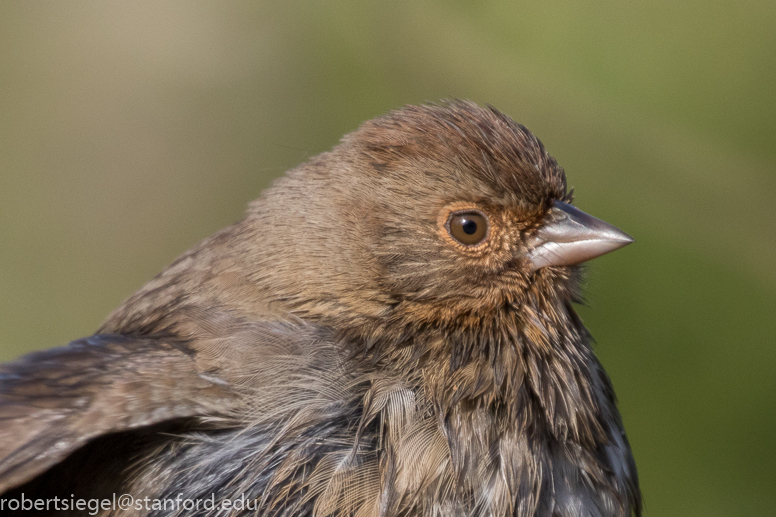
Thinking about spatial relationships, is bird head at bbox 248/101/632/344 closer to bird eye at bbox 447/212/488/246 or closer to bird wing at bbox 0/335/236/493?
bird eye at bbox 447/212/488/246

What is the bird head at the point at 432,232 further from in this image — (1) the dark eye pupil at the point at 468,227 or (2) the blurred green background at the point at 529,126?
(2) the blurred green background at the point at 529,126

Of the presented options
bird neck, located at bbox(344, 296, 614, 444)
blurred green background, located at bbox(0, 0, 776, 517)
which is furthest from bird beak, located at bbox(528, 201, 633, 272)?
blurred green background, located at bbox(0, 0, 776, 517)

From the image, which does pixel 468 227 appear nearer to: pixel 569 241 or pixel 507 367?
pixel 569 241

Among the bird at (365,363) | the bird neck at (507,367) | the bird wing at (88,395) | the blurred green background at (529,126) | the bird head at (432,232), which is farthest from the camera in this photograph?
the blurred green background at (529,126)

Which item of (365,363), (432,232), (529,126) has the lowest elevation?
(365,363)

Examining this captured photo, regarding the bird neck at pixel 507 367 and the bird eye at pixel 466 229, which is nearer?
the bird neck at pixel 507 367

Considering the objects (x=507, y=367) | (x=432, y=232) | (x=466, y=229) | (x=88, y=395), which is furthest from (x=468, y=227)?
(x=88, y=395)

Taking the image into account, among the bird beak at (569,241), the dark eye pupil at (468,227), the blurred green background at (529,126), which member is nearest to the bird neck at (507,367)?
the bird beak at (569,241)
